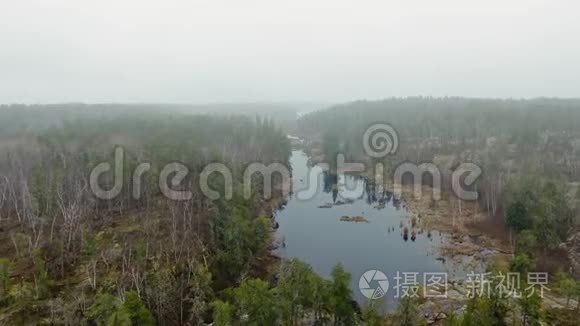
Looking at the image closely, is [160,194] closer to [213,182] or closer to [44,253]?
[213,182]

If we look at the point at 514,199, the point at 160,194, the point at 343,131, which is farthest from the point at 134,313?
the point at 343,131

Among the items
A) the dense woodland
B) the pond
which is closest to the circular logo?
the pond

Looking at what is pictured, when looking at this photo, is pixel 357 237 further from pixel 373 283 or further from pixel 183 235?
pixel 183 235

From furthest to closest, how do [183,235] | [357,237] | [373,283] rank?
[357,237] < [183,235] < [373,283]

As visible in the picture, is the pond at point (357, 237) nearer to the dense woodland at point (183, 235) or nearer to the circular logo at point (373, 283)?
the circular logo at point (373, 283)

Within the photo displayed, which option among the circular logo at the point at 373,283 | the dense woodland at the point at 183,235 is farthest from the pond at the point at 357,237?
the dense woodland at the point at 183,235

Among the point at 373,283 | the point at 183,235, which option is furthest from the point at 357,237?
the point at 183,235
